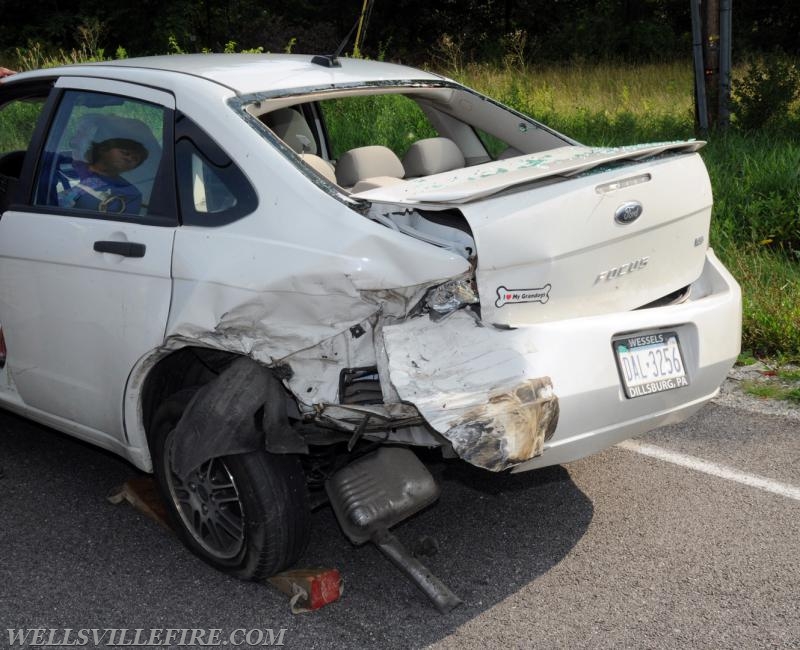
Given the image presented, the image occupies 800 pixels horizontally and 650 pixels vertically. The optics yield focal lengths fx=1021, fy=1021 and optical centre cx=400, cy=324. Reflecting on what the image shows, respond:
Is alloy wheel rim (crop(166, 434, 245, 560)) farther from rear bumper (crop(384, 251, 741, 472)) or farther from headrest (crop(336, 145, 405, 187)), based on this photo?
headrest (crop(336, 145, 405, 187))

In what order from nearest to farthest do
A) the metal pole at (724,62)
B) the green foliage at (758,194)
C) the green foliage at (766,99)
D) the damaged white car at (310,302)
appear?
the damaged white car at (310,302) → the green foliage at (758,194) → the metal pole at (724,62) → the green foliage at (766,99)

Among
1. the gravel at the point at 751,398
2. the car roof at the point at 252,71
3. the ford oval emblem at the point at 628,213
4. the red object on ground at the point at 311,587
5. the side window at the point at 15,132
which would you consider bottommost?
the gravel at the point at 751,398

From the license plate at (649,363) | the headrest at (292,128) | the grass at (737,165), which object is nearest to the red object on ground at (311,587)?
the license plate at (649,363)

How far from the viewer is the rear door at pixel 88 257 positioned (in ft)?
12.3

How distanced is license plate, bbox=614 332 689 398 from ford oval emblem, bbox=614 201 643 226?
40 centimetres

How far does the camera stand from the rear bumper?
3107 millimetres

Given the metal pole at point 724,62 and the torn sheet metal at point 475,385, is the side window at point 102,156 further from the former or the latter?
the metal pole at point 724,62

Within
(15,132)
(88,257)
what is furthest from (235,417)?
(15,132)

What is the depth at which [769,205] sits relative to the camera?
747 centimetres

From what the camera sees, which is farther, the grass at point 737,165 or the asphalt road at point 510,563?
the grass at point 737,165

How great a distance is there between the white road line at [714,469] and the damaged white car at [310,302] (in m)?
0.76

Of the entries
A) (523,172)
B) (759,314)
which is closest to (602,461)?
(523,172)

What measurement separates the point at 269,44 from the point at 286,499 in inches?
992

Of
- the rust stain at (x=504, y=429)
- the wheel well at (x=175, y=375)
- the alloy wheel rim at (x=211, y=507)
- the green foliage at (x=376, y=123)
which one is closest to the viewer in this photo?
the rust stain at (x=504, y=429)
